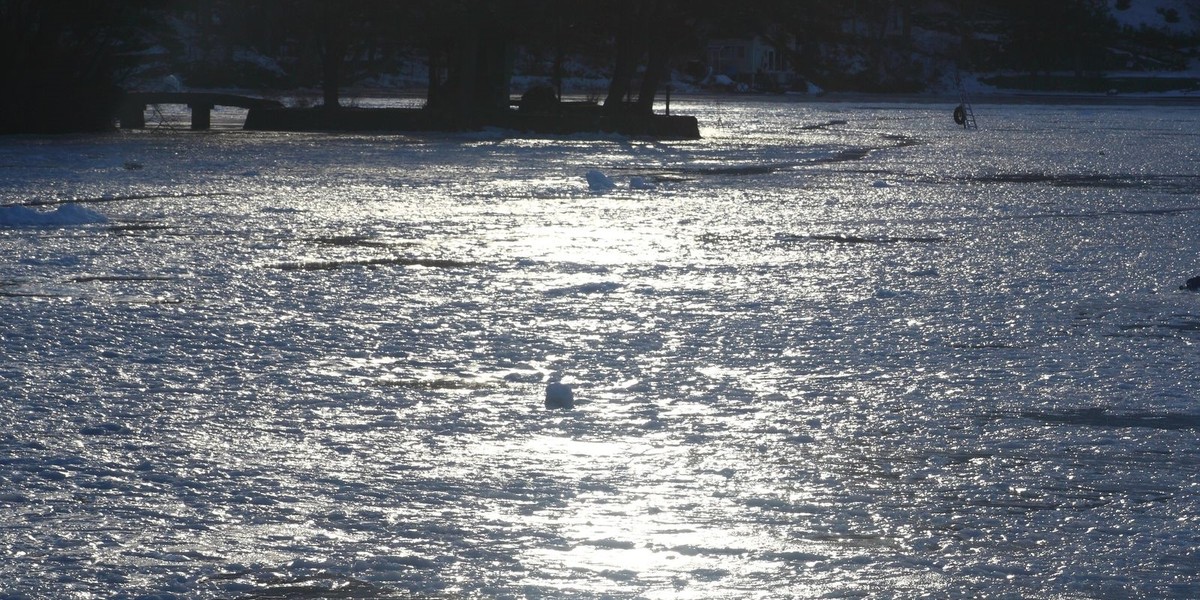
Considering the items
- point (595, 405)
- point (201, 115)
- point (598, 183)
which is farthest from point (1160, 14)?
point (595, 405)

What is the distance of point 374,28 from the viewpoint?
32719 mm

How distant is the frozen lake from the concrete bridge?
63.3ft

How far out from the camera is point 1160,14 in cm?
10775

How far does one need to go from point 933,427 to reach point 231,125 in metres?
31.5

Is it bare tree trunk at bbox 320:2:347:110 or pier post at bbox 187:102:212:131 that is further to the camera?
pier post at bbox 187:102:212:131

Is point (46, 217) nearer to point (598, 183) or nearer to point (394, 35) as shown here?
point (598, 183)

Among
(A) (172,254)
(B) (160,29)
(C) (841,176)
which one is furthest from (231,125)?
(A) (172,254)

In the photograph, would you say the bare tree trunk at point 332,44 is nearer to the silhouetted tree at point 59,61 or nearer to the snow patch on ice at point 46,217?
the silhouetted tree at point 59,61

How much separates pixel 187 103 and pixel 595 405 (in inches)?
1106

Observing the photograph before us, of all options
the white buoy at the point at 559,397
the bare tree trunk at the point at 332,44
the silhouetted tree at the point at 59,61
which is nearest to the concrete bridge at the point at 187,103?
the silhouetted tree at the point at 59,61

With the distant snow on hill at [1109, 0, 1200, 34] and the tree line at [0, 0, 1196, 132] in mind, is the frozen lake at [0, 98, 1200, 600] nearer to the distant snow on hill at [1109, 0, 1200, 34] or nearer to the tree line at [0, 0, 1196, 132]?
the tree line at [0, 0, 1196, 132]

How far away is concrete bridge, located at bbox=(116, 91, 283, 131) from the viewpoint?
3127cm

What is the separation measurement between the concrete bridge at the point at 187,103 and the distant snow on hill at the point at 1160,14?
8445 centimetres

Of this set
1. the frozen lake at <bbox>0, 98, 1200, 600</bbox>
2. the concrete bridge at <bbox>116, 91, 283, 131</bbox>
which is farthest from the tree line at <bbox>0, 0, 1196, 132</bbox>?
the frozen lake at <bbox>0, 98, 1200, 600</bbox>
